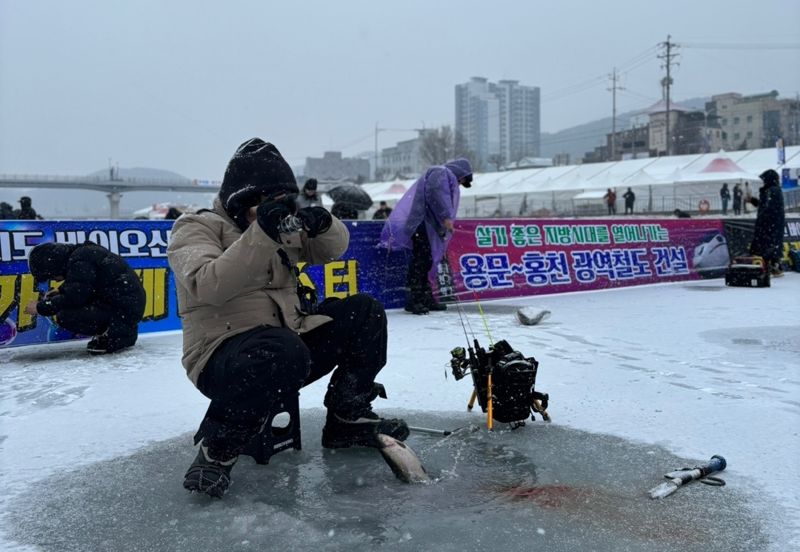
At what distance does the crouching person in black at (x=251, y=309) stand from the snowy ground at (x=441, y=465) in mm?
370

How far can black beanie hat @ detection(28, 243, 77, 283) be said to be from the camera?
5.62 m

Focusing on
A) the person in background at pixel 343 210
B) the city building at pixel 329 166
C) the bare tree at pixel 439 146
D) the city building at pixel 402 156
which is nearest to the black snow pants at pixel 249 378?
the person in background at pixel 343 210

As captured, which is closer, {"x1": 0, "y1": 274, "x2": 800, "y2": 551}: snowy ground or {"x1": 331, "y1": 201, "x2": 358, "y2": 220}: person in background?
→ {"x1": 0, "y1": 274, "x2": 800, "y2": 551}: snowy ground

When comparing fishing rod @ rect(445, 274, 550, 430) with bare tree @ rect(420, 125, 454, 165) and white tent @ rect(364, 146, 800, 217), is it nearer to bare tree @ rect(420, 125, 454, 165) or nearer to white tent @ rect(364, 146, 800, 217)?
white tent @ rect(364, 146, 800, 217)

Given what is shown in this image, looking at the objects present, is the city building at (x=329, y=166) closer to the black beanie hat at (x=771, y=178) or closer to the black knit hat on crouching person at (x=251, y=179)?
the black beanie hat at (x=771, y=178)

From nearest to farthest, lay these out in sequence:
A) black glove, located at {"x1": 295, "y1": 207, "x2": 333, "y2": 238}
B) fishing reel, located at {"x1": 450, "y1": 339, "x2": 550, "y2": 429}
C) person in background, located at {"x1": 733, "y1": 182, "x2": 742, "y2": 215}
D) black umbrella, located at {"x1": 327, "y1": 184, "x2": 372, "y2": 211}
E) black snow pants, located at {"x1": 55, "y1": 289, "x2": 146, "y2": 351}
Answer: black glove, located at {"x1": 295, "y1": 207, "x2": 333, "y2": 238} < fishing reel, located at {"x1": 450, "y1": 339, "x2": 550, "y2": 429} < black snow pants, located at {"x1": 55, "y1": 289, "x2": 146, "y2": 351} < black umbrella, located at {"x1": 327, "y1": 184, "x2": 372, "y2": 211} < person in background, located at {"x1": 733, "y1": 182, "x2": 742, "y2": 215}

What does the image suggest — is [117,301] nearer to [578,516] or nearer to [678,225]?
[578,516]

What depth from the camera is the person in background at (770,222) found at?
12.0 m

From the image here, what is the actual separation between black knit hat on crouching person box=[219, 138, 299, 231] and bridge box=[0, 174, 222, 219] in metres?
84.2

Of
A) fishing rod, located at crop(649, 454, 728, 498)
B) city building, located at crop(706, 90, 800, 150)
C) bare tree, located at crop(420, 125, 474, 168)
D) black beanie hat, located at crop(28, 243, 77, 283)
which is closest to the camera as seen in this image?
fishing rod, located at crop(649, 454, 728, 498)

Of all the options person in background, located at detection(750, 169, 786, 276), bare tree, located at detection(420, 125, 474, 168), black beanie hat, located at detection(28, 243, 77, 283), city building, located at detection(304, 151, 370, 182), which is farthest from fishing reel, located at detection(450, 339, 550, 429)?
city building, located at detection(304, 151, 370, 182)

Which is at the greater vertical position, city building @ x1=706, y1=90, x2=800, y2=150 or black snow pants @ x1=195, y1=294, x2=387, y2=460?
city building @ x1=706, y1=90, x2=800, y2=150

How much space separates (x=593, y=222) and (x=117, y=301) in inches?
307

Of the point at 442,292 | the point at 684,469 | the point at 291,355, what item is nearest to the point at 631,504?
the point at 684,469
